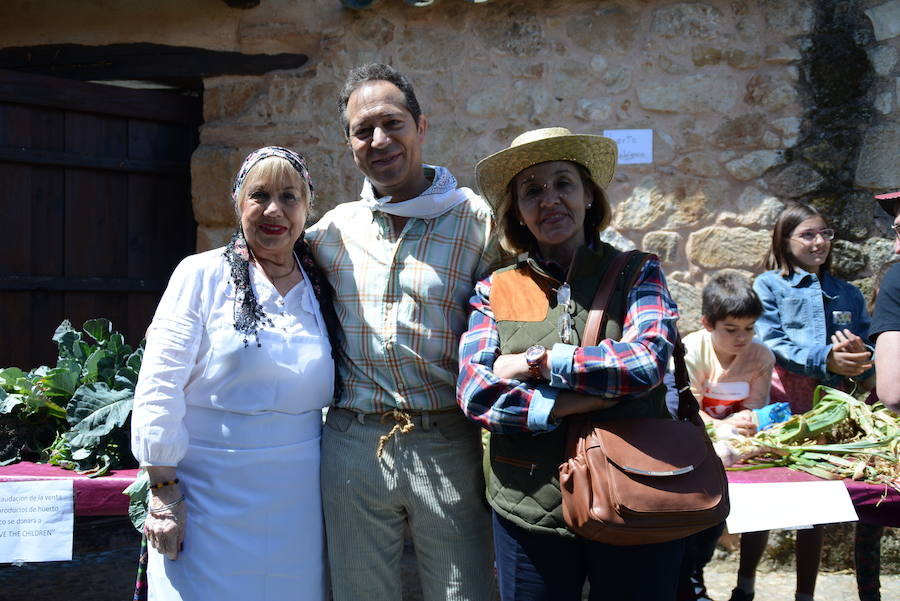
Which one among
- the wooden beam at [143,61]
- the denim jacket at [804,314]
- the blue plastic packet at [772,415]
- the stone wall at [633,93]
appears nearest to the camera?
the blue plastic packet at [772,415]

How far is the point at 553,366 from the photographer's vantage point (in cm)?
172

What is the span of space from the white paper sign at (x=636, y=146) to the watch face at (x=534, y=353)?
102 inches

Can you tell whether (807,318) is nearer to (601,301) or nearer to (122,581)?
(601,301)

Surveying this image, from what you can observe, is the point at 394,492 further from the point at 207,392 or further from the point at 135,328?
the point at 135,328

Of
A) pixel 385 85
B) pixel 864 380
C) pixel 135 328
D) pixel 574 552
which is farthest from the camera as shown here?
pixel 135 328

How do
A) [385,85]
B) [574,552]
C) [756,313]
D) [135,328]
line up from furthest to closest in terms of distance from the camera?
[135,328] → [756,313] → [385,85] → [574,552]

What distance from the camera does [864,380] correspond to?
3.52 m

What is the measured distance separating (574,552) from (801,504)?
→ 0.85m

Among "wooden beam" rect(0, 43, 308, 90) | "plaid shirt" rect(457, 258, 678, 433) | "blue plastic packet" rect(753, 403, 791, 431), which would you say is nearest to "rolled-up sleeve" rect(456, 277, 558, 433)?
"plaid shirt" rect(457, 258, 678, 433)

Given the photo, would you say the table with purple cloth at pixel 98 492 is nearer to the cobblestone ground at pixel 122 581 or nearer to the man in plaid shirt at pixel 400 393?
the man in plaid shirt at pixel 400 393

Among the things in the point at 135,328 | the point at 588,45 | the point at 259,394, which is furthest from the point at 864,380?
the point at 135,328

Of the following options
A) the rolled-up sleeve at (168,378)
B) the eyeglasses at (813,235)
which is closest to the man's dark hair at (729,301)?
the eyeglasses at (813,235)

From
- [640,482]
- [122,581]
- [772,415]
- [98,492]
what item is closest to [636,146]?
[772,415]

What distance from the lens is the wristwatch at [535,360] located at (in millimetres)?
1755
